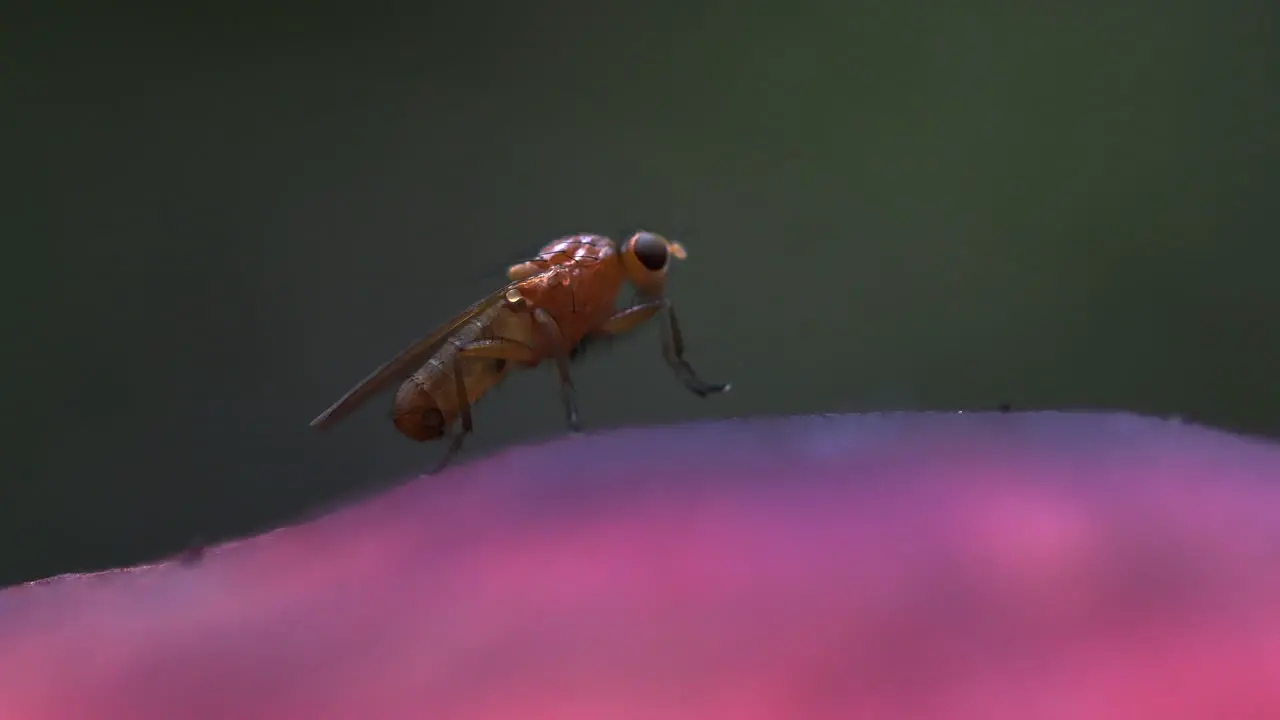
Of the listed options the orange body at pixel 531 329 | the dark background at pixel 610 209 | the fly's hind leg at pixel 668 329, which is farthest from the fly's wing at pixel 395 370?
the dark background at pixel 610 209

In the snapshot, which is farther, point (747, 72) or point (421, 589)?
point (747, 72)

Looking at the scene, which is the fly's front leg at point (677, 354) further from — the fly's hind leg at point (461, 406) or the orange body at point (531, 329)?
the fly's hind leg at point (461, 406)

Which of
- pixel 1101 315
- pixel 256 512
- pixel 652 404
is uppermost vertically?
pixel 1101 315

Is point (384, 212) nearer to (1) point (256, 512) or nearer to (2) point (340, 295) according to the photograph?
(2) point (340, 295)

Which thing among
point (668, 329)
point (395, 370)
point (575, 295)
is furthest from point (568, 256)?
point (395, 370)

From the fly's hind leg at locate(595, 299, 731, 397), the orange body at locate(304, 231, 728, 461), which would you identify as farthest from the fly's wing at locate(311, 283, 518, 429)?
the fly's hind leg at locate(595, 299, 731, 397)

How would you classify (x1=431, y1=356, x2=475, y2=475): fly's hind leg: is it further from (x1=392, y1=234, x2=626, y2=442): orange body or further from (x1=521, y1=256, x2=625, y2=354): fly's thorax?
(x1=521, y1=256, x2=625, y2=354): fly's thorax

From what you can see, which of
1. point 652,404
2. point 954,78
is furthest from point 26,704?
point 954,78
